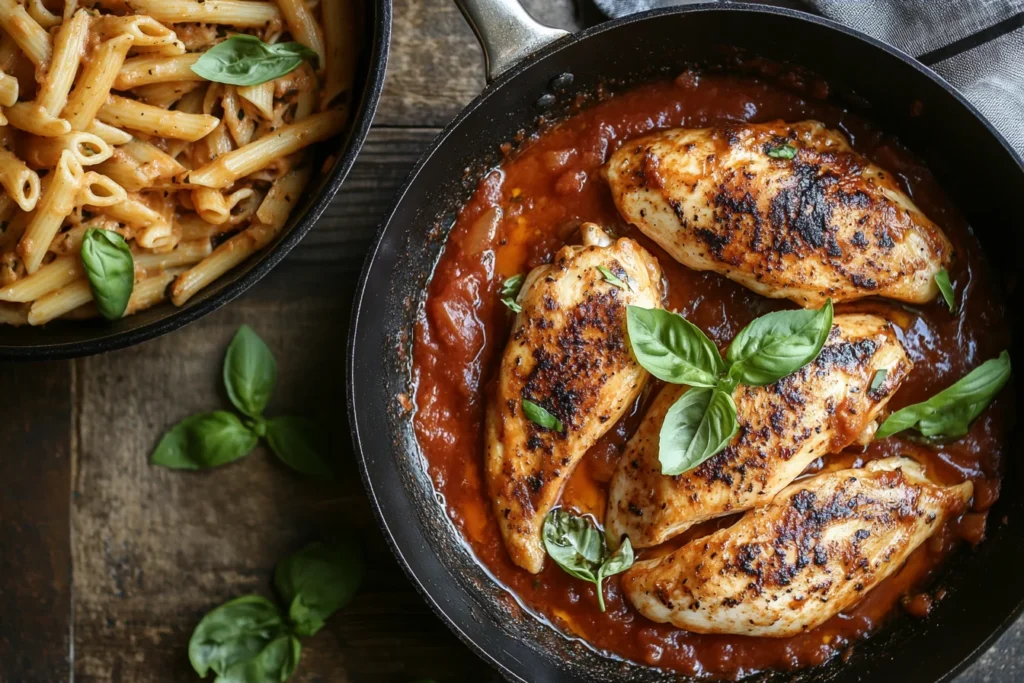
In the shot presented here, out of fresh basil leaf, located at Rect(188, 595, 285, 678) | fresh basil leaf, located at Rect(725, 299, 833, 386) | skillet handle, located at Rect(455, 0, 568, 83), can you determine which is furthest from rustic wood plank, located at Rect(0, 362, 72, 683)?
fresh basil leaf, located at Rect(725, 299, 833, 386)

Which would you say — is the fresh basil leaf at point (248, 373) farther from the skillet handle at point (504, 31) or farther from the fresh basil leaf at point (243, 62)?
the skillet handle at point (504, 31)

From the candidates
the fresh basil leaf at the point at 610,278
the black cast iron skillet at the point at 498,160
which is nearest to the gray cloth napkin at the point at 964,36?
the black cast iron skillet at the point at 498,160

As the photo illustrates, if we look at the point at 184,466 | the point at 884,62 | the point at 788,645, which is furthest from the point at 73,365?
the point at 884,62

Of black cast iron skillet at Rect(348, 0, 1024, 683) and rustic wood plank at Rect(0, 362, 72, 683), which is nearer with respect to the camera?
black cast iron skillet at Rect(348, 0, 1024, 683)

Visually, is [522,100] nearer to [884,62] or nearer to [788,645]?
[884,62]

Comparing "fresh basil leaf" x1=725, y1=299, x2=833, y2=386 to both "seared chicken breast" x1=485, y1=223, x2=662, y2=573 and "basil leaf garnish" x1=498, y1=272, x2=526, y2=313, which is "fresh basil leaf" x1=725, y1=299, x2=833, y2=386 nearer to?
"seared chicken breast" x1=485, y1=223, x2=662, y2=573

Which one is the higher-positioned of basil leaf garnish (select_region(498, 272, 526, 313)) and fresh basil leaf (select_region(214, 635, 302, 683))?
basil leaf garnish (select_region(498, 272, 526, 313))
